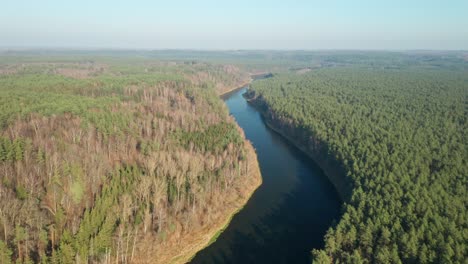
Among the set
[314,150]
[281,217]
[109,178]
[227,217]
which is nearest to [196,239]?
[227,217]

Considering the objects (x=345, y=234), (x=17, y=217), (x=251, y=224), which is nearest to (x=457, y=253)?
(x=345, y=234)

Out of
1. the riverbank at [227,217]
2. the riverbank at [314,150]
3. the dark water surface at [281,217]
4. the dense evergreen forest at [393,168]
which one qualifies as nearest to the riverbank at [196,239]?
the riverbank at [227,217]

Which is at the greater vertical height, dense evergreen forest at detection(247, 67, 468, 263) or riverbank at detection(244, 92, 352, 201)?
dense evergreen forest at detection(247, 67, 468, 263)

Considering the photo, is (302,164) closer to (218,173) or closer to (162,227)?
(218,173)

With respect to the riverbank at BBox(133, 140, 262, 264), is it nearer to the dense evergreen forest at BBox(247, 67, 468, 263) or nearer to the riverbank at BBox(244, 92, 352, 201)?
the dense evergreen forest at BBox(247, 67, 468, 263)

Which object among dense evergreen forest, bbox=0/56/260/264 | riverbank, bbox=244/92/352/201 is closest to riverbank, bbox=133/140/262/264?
dense evergreen forest, bbox=0/56/260/264
